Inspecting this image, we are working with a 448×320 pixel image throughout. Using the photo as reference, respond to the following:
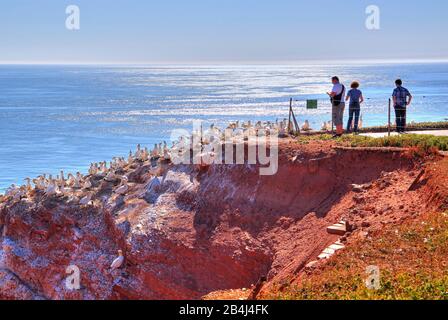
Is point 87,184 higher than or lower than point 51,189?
higher

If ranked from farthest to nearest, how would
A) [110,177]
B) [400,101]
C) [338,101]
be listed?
[110,177], [400,101], [338,101]

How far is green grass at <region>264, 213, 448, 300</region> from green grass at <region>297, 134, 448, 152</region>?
5.19 metres

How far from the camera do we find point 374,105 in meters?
96.1

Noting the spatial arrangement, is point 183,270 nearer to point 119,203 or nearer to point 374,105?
point 119,203

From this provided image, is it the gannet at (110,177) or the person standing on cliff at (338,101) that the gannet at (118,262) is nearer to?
the gannet at (110,177)

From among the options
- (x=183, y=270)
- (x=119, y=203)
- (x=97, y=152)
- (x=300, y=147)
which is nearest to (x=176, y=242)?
(x=183, y=270)

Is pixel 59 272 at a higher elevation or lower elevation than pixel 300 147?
lower

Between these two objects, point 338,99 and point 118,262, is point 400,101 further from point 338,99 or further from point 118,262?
point 118,262

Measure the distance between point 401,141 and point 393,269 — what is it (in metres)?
9.48

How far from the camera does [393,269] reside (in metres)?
11.9

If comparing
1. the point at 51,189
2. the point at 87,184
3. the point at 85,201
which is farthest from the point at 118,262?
the point at 51,189

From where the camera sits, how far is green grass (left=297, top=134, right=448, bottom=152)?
64.6 feet
